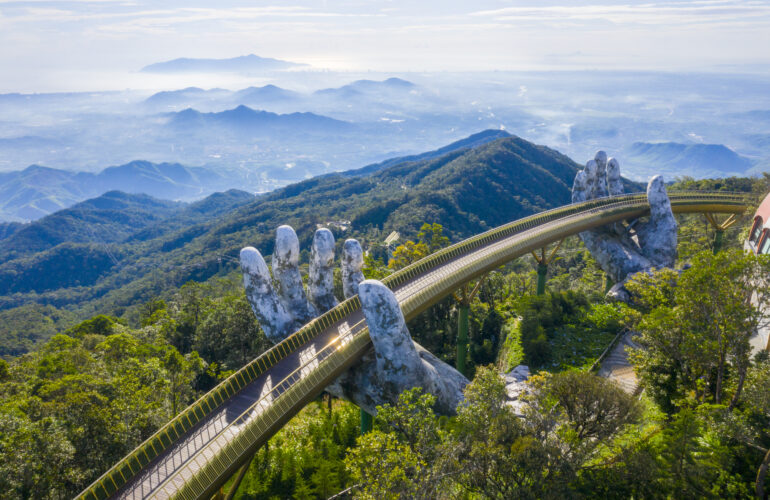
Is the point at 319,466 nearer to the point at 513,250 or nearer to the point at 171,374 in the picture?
the point at 171,374

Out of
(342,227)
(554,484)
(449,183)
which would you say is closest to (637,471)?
(554,484)

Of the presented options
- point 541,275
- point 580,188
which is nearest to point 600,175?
point 580,188

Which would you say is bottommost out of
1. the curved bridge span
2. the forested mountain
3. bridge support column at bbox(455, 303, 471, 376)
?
the forested mountain

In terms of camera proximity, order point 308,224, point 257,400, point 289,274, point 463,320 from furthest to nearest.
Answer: point 308,224, point 463,320, point 289,274, point 257,400

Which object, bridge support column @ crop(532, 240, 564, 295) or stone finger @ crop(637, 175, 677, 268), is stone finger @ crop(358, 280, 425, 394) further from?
stone finger @ crop(637, 175, 677, 268)

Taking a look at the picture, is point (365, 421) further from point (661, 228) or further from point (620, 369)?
point (661, 228)

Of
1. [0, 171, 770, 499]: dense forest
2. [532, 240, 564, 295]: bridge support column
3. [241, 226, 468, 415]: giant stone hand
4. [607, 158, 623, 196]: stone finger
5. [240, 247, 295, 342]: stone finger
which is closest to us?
[0, 171, 770, 499]: dense forest

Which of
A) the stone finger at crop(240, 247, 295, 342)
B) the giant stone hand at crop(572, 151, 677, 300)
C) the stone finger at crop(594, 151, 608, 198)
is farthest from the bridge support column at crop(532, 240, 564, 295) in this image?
the stone finger at crop(240, 247, 295, 342)

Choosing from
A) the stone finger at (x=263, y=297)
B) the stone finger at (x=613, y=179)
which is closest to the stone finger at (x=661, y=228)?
the stone finger at (x=613, y=179)
